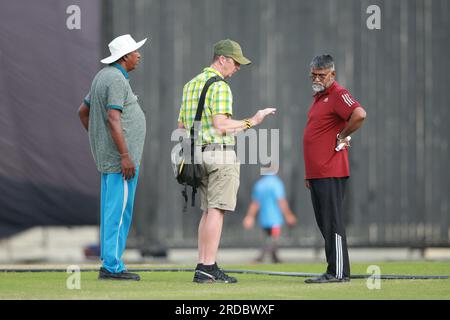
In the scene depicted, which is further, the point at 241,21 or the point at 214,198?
the point at 241,21

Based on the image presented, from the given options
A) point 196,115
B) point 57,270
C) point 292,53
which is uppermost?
point 292,53

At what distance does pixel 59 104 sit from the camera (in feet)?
41.8

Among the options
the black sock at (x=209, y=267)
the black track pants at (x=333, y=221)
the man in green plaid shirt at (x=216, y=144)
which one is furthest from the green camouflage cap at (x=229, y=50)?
the black sock at (x=209, y=267)

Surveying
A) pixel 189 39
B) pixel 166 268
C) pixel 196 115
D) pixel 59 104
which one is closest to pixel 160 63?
pixel 189 39

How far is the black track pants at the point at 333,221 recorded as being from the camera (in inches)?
303

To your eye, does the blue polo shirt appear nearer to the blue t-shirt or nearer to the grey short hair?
the grey short hair

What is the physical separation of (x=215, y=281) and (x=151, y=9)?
21.1 feet

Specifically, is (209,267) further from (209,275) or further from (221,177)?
(221,177)

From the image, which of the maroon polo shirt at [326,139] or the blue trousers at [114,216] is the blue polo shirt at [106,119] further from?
the maroon polo shirt at [326,139]

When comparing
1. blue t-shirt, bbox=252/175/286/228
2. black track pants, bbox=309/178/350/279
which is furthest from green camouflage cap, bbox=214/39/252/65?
blue t-shirt, bbox=252/175/286/228

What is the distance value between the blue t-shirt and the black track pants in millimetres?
5327

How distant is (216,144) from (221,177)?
0.23 m

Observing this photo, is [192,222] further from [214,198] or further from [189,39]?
[214,198]

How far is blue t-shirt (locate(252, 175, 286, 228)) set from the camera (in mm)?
13094
